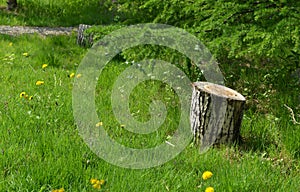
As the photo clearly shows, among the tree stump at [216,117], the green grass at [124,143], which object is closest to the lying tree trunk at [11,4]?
the green grass at [124,143]

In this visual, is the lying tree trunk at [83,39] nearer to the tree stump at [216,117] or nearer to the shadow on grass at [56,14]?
the shadow on grass at [56,14]

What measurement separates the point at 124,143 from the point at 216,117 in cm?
84

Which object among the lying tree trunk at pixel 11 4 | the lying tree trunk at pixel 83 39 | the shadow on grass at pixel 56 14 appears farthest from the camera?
the lying tree trunk at pixel 11 4

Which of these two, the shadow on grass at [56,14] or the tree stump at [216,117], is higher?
the shadow on grass at [56,14]

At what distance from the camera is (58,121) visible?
3.53 meters

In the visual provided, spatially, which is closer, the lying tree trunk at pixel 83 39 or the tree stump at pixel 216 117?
the tree stump at pixel 216 117

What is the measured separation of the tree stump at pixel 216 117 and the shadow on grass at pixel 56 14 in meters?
6.59

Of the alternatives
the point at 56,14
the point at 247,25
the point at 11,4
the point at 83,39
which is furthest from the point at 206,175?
the point at 11,4

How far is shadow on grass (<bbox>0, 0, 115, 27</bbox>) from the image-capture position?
9.34m

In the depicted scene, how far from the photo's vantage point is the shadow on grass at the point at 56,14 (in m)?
9.34

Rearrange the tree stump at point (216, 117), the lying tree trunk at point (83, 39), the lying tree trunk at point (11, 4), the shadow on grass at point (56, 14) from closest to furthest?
the tree stump at point (216, 117) < the lying tree trunk at point (83, 39) < the shadow on grass at point (56, 14) < the lying tree trunk at point (11, 4)

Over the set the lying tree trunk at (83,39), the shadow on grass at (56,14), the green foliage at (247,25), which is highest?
the green foliage at (247,25)

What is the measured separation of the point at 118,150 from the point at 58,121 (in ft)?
2.62

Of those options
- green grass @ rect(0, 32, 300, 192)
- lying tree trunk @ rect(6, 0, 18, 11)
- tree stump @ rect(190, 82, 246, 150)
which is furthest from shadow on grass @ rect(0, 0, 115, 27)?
tree stump @ rect(190, 82, 246, 150)
